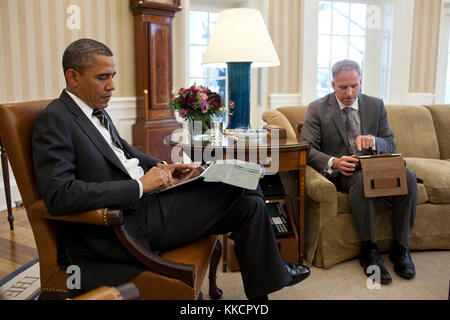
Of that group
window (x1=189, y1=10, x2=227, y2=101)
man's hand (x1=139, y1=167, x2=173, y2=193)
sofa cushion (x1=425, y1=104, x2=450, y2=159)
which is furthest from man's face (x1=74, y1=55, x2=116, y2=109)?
window (x1=189, y1=10, x2=227, y2=101)

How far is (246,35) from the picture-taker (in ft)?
8.51

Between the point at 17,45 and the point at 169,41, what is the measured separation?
1.42 m

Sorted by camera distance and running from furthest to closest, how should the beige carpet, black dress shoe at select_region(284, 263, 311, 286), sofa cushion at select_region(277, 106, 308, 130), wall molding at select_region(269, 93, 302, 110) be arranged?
wall molding at select_region(269, 93, 302, 110)
sofa cushion at select_region(277, 106, 308, 130)
the beige carpet
black dress shoe at select_region(284, 263, 311, 286)

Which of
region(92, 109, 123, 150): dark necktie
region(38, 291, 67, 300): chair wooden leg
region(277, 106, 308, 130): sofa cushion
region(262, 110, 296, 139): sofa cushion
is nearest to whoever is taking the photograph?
region(38, 291, 67, 300): chair wooden leg

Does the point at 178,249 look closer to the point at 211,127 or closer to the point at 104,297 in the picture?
the point at 104,297

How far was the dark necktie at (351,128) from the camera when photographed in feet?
9.06

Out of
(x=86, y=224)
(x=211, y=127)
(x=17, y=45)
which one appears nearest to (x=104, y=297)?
(x=86, y=224)

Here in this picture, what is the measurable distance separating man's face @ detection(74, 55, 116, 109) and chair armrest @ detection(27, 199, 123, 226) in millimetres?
454

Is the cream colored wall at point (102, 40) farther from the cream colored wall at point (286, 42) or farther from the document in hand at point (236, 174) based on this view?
A: the document in hand at point (236, 174)

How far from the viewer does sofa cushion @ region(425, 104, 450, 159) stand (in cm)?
344

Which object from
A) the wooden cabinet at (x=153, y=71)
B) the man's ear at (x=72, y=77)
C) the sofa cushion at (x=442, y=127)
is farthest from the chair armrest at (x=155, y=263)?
the wooden cabinet at (x=153, y=71)

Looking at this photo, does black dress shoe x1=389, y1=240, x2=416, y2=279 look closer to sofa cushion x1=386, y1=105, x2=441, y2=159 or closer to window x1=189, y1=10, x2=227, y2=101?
sofa cushion x1=386, y1=105, x2=441, y2=159

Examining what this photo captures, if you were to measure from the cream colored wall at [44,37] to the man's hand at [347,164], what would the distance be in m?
2.69

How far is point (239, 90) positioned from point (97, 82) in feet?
3.99
